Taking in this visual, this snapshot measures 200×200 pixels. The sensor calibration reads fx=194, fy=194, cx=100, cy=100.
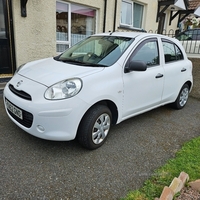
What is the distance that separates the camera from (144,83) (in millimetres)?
3127

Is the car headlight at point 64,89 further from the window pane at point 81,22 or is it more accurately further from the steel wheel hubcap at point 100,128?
the window pane at point 81,22

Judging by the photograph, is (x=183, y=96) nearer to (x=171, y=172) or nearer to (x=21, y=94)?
(x=171, y=172)

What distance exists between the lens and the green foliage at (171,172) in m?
1.98

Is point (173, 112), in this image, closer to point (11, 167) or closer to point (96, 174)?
point (96, 174)

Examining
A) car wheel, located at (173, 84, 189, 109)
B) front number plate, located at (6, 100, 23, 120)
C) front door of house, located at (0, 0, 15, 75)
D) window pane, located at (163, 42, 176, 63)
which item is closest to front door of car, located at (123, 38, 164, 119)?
window pane, located at (163, 42, 176, 63)

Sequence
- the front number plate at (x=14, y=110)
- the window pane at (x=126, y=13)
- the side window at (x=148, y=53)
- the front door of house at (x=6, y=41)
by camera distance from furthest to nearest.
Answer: the window pane at (x=126, y=13) < the front door of house at (x=6, y=41) < the side window at (x=148, y=53) < the front number plate at (x=14, y=110)

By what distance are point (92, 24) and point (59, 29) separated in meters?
1.47

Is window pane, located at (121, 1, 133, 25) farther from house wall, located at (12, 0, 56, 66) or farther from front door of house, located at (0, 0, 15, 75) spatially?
front door of house, located at (0, 0, 15, 75)

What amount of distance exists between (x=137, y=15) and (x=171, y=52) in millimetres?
5812

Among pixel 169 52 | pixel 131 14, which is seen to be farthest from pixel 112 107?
pixel 131 14

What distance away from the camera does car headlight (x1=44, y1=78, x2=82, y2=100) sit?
7.49 ft

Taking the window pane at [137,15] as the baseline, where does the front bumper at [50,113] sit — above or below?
A: below

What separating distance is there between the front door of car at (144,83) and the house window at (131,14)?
17.9 feet

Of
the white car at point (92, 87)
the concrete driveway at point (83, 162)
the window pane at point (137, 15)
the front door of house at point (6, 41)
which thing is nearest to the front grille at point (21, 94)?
the white car at point (92, 87)
